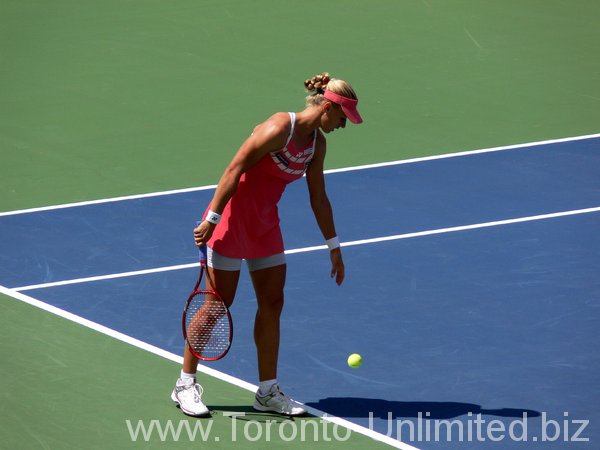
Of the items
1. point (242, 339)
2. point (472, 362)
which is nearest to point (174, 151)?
point (242, 339)

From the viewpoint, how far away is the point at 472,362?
9508 mm

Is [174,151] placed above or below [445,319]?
above

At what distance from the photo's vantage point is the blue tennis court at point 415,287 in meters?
8.91

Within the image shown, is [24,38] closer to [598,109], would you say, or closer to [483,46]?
[483,46]

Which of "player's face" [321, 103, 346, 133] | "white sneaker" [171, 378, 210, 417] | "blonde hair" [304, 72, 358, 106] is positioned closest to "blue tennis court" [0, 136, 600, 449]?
"white sneaker" [171, 378, 210, 417]

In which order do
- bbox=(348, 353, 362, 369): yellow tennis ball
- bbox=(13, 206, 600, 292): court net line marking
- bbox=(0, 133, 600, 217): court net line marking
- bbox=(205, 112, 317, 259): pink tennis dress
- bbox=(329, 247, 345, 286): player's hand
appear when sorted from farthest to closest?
bbox=(0, 133, 600, 217): court net line marking → bbox=(13, 206, 600, 292): court net line marking → bbox=(348, 353, 362, 369): yellow tennis ball → bbox=(329, 247, 345, 286): player's hand → bbox=(205, 112, 317, 259): pink tennis dress

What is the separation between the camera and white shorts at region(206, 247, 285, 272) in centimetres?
862

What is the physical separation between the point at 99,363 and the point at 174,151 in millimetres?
4810

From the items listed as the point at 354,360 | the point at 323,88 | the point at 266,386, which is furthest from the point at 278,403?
the point at 323,88

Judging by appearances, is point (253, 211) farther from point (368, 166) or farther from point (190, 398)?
point (368, 166)

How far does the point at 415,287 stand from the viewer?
35.4 feet

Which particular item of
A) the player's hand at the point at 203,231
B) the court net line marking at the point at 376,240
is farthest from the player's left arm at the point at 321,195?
the court net line marking at the point at 376,240

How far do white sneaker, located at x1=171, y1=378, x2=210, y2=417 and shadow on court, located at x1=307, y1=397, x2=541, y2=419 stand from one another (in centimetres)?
78

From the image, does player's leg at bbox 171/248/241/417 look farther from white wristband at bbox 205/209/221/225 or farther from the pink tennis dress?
white wristband at bbox 205/209/221/225
